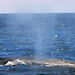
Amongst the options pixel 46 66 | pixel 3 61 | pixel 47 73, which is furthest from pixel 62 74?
pixel 3 61

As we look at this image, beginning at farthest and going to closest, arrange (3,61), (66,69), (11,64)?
(3,61) < (11,64) < (66,69)

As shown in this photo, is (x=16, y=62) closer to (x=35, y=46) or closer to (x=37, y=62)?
(x=37, y=62)

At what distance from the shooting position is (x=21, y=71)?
19984 millimetres

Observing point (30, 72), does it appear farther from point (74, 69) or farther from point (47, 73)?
point (74, 69)

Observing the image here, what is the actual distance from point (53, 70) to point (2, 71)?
114 inches

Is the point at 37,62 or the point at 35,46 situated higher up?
the point at 35,46

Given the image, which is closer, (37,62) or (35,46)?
(37,62)

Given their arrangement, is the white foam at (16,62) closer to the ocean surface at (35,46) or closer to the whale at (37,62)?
the whale at (37,62)

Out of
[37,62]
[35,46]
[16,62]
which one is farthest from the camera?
[35,46]

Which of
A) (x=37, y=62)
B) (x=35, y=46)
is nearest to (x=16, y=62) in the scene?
(x=37, y=62)

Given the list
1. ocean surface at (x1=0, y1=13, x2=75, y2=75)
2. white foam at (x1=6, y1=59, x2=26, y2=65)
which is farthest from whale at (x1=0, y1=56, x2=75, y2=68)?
ocean surface at (x1=0, y1=13, x2=75, y2=75)

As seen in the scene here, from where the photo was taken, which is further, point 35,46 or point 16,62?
point 35,46

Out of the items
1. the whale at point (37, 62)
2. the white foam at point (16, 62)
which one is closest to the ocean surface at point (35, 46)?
the white foam at point (16, 62)

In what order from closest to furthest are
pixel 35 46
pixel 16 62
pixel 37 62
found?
pixel 16 62, pixel 37 62, pixel 35 46
